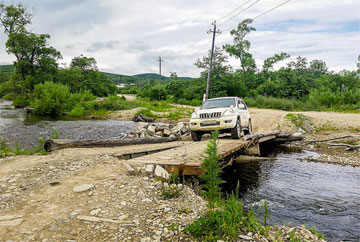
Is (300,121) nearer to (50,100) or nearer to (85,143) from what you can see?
(85,143)

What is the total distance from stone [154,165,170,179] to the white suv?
15.6ft

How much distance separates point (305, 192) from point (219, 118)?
4407mm

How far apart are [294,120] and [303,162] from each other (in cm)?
898

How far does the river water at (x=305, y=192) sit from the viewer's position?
17.6ft

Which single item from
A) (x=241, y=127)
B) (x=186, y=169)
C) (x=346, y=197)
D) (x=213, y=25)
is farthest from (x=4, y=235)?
(x=213, y=25)

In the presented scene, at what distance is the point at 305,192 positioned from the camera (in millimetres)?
7223

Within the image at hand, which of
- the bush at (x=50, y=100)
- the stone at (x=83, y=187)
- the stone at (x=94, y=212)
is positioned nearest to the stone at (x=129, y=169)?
the stone at (x=83, y=187)

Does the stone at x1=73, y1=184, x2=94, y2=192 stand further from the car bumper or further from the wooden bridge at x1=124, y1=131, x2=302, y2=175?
the car bumper

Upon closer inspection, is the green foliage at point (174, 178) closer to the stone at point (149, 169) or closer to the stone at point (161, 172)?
the stone at point (161, 172)

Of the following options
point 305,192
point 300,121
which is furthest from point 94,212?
point 300,121

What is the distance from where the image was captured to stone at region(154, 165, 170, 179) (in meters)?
6.03

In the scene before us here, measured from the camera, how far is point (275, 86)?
38.9 metres

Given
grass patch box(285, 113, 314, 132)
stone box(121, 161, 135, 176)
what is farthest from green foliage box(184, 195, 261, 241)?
grass patch box(285, 113, 314, 132)

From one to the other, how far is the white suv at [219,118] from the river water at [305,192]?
1710 millimetres
